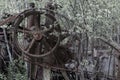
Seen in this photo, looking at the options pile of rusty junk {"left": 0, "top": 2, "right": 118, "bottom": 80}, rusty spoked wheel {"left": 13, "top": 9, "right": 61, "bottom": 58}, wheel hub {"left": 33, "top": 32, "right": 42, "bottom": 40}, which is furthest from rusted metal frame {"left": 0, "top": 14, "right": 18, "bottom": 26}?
wheel hub {"left": 33, "top": 32, "right": 42, "bottom": 40}

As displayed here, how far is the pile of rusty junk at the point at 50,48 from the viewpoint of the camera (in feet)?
16.5

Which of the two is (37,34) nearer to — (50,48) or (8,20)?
(50,48)

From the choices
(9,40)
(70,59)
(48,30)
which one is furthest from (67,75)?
(9,40)

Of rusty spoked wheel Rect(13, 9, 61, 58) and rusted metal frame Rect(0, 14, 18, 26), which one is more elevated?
rusted metal frame Rect(0, 14, 18, 26)

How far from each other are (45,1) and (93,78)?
75.8 inches

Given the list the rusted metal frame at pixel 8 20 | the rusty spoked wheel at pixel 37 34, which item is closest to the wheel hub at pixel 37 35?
the rusty spoked wheel at pixel 37 34

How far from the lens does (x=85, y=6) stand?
477cm

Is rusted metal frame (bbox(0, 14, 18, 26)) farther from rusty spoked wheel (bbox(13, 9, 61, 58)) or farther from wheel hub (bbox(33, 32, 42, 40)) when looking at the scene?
wheel hub (bbox(33, 32, 42, 40))

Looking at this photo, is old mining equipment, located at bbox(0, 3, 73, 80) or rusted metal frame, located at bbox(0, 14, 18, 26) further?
rusted metal frame, located at bbox(0, 14, 18, 26)

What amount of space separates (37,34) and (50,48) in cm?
40

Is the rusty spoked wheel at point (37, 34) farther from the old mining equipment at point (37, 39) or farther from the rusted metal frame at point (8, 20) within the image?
the rusted metal frame at point (8, 20)

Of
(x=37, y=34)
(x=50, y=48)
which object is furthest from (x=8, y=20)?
(x=50, y=48)

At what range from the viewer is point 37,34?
16.7ft

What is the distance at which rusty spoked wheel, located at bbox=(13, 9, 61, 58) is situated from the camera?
16.5 feet
